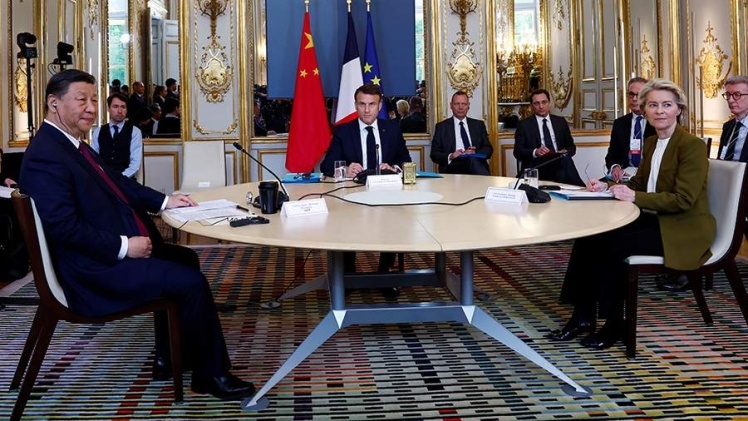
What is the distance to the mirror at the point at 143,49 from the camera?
24.2ft

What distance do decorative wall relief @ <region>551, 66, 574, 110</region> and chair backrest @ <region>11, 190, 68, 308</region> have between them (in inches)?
256

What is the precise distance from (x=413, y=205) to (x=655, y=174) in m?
1.19

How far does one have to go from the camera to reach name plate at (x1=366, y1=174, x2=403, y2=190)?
388cm

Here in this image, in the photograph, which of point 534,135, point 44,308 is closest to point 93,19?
point 534,135

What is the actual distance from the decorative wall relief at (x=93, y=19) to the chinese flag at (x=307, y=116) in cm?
213

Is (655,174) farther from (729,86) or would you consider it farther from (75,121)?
(75,121)

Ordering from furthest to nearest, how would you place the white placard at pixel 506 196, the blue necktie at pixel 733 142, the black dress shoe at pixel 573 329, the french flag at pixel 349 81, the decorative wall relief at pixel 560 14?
the decorative wall relief at pixel 560 14
the french flag at pixel 349 81
the blue necktie at pixel 733 142
the black dress shoe at pixel 573 329
the white placard at pixel 506 196

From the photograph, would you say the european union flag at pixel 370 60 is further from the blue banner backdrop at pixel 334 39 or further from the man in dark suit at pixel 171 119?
the man in dark suit at pixel 171 119

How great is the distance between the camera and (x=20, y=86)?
6.71 m

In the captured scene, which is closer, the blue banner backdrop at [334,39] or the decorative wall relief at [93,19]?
the blue banner backdrop at [334,39]

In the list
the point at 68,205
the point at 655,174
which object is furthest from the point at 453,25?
the point at 68,205

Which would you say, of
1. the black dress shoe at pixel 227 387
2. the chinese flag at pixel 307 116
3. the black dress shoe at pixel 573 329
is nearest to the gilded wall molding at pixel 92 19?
the chinese flag at pixel 307 116

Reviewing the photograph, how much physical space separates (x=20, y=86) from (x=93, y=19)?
119 cm

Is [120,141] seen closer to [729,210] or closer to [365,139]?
[365,139]
